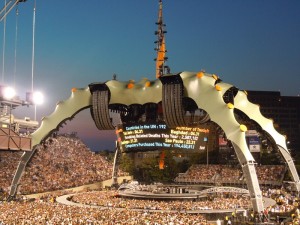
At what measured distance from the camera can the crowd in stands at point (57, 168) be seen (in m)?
50.6

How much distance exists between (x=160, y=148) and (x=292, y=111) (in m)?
135

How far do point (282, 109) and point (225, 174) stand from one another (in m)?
106

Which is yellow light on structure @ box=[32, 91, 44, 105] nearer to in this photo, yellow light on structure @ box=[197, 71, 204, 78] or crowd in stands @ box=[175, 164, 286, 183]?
yellow light on structure @ box=[197, 71, 204, 78]

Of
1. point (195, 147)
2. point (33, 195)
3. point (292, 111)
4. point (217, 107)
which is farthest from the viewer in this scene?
point (292, 111)

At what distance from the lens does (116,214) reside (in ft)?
84.5

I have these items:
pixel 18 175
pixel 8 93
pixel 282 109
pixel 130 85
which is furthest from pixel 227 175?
pixel 282 109

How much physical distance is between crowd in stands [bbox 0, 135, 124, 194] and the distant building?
9692 cm

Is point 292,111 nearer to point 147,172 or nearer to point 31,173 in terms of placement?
point 147,172

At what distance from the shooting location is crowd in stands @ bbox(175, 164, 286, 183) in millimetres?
61941

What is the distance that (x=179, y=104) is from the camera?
33188mm

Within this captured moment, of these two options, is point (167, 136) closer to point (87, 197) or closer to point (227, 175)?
point (87, 197)

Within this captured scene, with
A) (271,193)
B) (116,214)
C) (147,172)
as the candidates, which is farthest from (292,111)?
(116,214)

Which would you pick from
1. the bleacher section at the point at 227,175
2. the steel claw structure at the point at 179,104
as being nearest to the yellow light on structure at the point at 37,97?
the steel claw structure at the point at 179,104

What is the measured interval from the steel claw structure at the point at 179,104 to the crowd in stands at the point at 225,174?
27.6m
